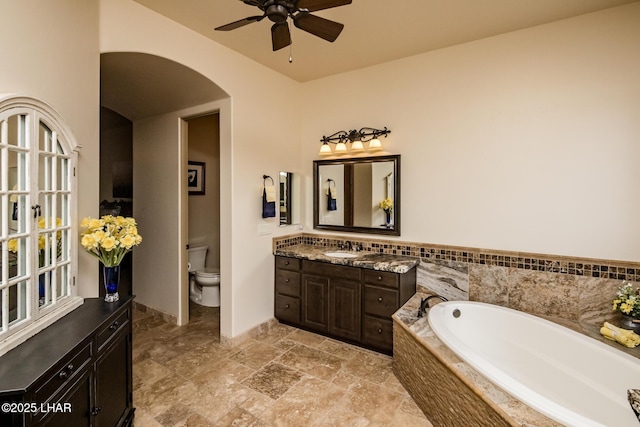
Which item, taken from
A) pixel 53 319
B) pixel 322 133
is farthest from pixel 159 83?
pixel 53 319

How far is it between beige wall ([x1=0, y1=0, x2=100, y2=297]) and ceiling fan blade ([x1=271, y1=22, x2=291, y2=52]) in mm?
1172

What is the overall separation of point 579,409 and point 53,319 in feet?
→ 10.1

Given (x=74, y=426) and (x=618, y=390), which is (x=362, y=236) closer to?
(x=618, y=390)

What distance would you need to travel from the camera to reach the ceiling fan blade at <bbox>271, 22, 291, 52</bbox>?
1.86 m

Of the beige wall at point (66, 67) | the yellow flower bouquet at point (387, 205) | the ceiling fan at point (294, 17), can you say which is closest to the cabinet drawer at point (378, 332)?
the yellow flower bouquet at point (387, 205)

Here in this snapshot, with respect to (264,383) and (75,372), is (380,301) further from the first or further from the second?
(75,372)

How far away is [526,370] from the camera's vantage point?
2.33 m

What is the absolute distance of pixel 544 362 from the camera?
228 centimetres

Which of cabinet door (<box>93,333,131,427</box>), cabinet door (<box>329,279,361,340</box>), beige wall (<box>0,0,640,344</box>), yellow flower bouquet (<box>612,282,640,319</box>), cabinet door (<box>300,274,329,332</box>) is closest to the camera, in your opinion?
cabinet door (<box>93,333,131,427</box>)

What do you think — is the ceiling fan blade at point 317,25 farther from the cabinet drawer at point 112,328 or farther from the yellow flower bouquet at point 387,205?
the cabinet drawer at point 112,328

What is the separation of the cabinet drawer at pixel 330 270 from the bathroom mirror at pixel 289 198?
0.67 m

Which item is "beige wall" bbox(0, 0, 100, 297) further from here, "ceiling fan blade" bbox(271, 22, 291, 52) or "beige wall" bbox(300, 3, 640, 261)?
"beige wall" bbox(300, 3, 640, 261)

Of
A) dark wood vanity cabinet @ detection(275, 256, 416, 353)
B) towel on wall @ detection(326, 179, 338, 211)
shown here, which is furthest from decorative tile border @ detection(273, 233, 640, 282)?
towel on wall @ detection(326, 179, 338, 211)

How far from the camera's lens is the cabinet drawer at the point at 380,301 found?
113 inches
